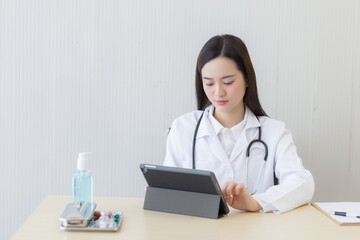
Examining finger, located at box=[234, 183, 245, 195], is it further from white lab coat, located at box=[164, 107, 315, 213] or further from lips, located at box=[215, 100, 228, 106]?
lips, located at box=[215, 100, 228, 106]

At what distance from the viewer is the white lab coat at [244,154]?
6.40 ft

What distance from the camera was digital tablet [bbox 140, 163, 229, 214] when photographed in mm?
1548

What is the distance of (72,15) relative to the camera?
7.51ft

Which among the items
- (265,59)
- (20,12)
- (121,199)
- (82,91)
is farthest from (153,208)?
(20,12)

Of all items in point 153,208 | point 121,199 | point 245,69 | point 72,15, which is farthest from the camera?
point 72,15

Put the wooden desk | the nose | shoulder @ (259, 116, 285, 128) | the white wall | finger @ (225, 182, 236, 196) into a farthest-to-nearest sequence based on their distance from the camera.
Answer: the white wall, shoulder @ (259, 116, 285, 128), the nose, finger @ (225, 182, 236, 196), the wooden desk

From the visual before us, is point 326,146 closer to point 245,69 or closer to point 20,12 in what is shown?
point 245,69

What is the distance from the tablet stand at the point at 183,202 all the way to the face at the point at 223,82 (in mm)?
471

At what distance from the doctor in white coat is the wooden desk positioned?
0.27 metres

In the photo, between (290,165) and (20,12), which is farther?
(20,12)

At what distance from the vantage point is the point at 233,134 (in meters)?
2.04

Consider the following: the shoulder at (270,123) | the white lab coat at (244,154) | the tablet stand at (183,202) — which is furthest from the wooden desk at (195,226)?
the shoulder at (270,123)

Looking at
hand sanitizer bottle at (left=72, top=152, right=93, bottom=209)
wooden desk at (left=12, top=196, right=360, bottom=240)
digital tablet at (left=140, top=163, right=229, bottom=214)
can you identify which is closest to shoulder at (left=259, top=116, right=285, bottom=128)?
wooden desk at (left=12, top=196, right=360, bottom=240)

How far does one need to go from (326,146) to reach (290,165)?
0.56 meters
